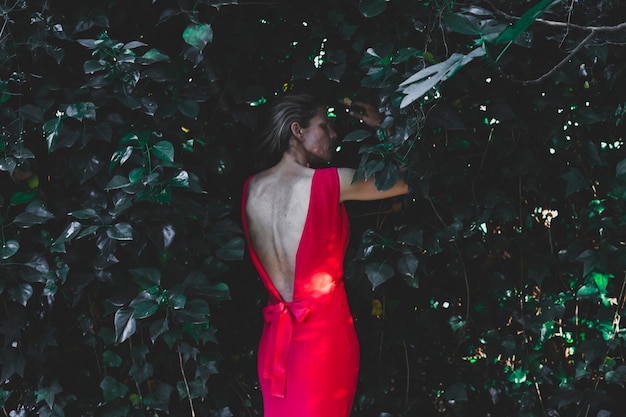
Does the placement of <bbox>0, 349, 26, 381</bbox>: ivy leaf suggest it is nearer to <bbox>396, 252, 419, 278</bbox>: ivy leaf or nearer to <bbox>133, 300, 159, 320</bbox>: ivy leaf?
<bbox>133, 300, 159, 320</bbox>: ivy leaf

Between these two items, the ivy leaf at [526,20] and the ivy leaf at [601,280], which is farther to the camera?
the ivy leaf at [601,280]

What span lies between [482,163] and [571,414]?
2.85 feet

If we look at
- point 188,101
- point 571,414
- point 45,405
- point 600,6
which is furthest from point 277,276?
point 600,6

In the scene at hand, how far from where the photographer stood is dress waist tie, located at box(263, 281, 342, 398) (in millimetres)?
2551

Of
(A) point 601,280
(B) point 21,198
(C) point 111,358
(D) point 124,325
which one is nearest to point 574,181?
(A) point 601,280

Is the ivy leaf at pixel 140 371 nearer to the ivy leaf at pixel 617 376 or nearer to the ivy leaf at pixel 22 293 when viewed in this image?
the ivy leaf at pixel 22 293

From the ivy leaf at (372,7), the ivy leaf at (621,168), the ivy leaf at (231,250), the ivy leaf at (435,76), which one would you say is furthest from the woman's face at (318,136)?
the ivy leaf at (435,76)

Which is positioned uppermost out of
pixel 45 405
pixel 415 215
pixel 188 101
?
pixel 188 101

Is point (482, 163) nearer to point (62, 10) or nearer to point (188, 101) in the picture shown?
point (188, 101)

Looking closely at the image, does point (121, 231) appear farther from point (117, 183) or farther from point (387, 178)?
point (387, 178)

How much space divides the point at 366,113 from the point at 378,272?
1.67 ft

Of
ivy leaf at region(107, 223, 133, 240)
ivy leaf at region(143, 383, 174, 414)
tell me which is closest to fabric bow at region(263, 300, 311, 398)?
ivy leaf at region(143, 383, 174, 414)

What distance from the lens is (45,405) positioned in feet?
8.75

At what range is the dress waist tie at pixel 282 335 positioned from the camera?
2.55 meters
